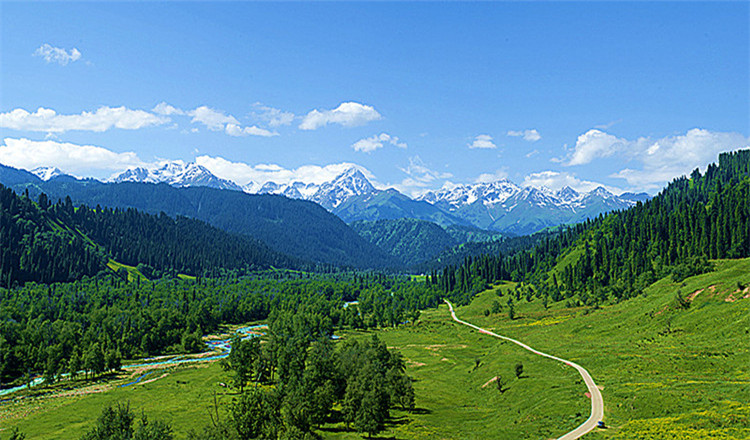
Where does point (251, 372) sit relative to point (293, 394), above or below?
below

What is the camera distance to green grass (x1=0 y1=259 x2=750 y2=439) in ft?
205

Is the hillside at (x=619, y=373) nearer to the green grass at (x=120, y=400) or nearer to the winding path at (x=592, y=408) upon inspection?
the winding path at (x=592, y=408)

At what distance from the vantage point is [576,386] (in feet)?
267

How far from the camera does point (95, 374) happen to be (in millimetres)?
140375

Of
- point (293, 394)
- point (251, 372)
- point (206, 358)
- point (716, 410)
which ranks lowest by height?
point (206, 358)

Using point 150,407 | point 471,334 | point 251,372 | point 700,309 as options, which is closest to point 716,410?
point 700,309

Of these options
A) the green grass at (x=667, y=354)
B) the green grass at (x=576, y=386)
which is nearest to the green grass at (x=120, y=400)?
the green grass at (x=576, y=386)

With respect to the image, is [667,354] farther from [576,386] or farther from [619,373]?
[576,386]

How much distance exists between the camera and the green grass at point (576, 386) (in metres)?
62.5

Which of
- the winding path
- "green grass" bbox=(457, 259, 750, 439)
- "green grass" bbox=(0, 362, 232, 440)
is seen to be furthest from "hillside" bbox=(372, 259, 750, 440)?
"green grass" bbox=(0, 362, 232, 440)

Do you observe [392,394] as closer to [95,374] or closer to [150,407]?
[150,407]

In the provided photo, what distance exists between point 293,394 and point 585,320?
4629 inches

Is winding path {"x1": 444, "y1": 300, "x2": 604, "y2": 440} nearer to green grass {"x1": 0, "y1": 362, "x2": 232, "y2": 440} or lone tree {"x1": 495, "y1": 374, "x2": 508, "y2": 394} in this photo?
lone tree {"x1": 495, "y1": 374, "x2": 508, "y2": 394}

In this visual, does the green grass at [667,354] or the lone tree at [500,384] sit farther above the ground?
the green grass at [667,354]
